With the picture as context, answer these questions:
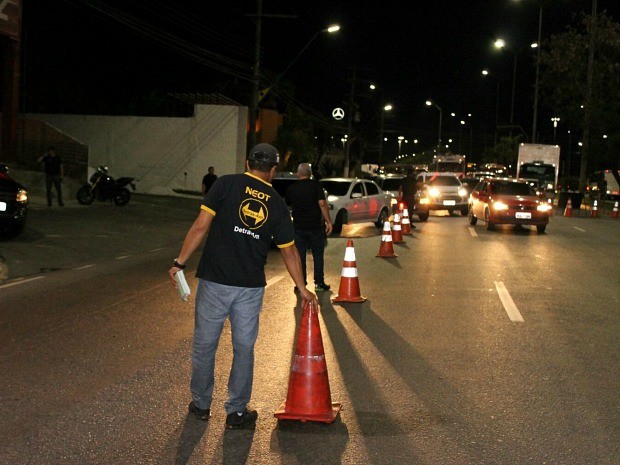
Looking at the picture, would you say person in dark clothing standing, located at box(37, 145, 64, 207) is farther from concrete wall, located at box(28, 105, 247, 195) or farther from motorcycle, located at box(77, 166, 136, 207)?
concrete wall, located at box(28, 105, 247, 195)

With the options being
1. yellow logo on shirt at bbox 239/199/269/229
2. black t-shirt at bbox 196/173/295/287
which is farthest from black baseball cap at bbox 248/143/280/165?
yellow logo on shirt at bbox 239/199/269/229

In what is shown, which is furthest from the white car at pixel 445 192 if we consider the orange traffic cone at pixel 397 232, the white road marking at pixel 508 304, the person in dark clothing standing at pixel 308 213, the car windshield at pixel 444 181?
the person in dark clothing standing at pixel 308 213

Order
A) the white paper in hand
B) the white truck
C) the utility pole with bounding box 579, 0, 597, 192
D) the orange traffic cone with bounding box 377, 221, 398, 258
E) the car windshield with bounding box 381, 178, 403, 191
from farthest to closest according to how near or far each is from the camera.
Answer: the white truck, the utility pole with bounding box 579, 0, 597, 192, the car windshield with bounding box 381, 178, 403, 191, the orange traffic cone with bounding box 377, 221, 398, 258, the white paper in hand

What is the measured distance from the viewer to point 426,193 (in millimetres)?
31797

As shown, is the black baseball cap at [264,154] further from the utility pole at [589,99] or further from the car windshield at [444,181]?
the utility pole at [589,99]

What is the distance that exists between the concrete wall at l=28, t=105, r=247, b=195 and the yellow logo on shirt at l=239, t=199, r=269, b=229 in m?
34.8

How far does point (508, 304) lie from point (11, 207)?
32.7 feet

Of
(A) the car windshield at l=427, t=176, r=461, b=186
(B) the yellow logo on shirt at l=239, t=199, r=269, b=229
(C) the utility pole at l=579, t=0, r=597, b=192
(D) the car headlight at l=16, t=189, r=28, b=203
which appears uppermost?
(C) the utility pole at l=579, t=0, r=597, b=192

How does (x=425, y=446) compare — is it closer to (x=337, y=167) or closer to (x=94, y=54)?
(x=94, y=54)

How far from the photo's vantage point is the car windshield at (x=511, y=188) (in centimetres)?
2666

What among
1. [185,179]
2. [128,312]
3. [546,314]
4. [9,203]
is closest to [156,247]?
[9,203]

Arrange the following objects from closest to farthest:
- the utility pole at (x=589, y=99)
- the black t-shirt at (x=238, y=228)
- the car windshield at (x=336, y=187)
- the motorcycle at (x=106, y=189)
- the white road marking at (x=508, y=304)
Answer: the black t-shirt at (x=238, y=228) → the white road marking at (x=508, y=304) → the car windshield at (x=336, y=187) → the motorcycle at (x=106, y=189) → the utility pole at (x=589, y=99)

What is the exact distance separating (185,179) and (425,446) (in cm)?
3601

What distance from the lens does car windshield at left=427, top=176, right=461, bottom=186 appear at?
34.5m
